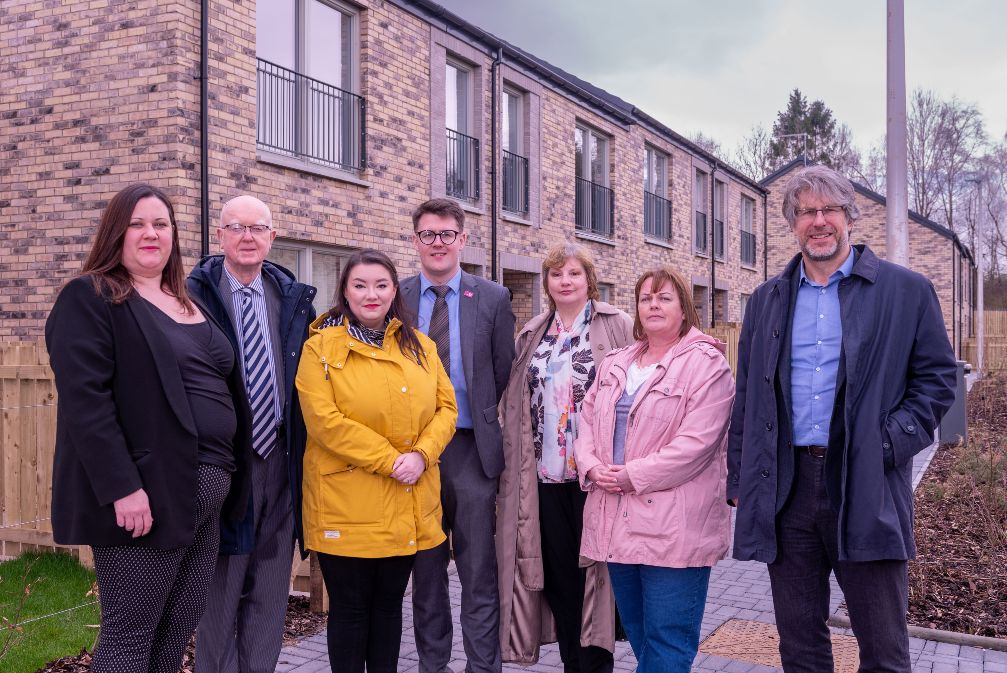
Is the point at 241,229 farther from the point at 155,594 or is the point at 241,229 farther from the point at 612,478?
the point at 612,478

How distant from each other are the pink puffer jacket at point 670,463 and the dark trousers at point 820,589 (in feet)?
1.10

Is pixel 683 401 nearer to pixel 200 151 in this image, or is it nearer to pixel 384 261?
pixel 384 261

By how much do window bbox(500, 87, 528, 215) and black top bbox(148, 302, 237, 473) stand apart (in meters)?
11.7

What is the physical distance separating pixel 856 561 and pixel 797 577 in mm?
268

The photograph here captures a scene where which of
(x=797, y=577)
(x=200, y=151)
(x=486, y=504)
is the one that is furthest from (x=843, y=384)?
(x=200, y=151)

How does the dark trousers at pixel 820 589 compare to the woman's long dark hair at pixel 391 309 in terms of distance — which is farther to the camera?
the woman's long dark hair at pixel 391 309

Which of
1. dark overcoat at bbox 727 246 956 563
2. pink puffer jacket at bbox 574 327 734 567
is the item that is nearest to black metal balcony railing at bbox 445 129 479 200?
pink puffer jacket at bbox 574 327 734 567

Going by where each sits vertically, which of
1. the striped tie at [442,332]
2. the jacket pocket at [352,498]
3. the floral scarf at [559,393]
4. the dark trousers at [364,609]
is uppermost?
the striped tie at [442,332]

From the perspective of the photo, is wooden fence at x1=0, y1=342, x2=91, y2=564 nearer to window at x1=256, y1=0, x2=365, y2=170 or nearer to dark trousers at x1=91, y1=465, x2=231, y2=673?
dark trousers at x1=91, y1=465, x2=231, y2=673

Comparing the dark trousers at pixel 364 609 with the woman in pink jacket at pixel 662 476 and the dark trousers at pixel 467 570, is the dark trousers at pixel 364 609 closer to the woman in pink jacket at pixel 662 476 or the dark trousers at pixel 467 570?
the dark trousers at pixel 467 570

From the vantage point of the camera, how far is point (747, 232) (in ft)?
93.2

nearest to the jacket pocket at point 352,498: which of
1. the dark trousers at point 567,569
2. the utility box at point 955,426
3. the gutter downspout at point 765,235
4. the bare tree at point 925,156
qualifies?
the dark trousers at point 567,569

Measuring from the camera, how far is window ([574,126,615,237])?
1714 cm

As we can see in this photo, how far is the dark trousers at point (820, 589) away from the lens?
3.10 meters
